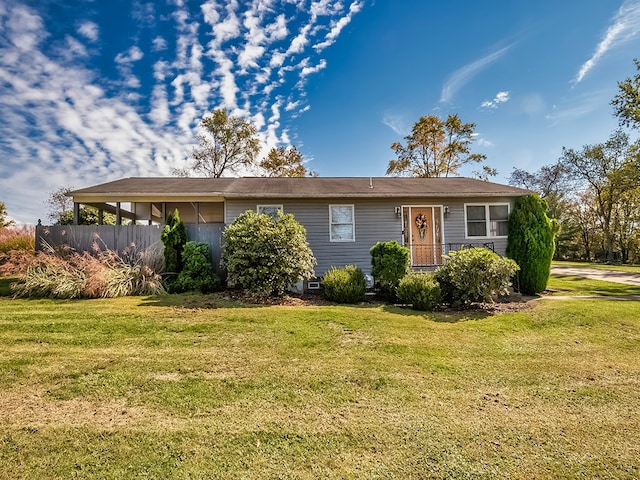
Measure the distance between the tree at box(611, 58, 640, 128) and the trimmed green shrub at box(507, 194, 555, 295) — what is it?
1122cm

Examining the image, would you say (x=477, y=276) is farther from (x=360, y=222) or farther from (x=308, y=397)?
(x=308, y=397)

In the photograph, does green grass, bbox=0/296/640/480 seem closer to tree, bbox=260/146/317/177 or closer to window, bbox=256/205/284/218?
window, bbox=256/205/284/218

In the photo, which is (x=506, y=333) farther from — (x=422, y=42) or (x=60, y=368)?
(x=422, y=42)

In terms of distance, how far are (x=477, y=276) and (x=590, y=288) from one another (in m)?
7.05

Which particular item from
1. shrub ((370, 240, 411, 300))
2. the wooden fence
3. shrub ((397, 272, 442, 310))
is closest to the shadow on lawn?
shrub ((397, 272, 442, 310))

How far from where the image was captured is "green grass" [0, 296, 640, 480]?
282 cm

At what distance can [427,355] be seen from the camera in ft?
17.0

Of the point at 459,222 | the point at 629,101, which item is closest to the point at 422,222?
the point at 459,222

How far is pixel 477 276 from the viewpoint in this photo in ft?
26.2

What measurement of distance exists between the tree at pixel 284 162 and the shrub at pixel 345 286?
67.3 ft

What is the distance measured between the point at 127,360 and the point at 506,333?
6.66 m

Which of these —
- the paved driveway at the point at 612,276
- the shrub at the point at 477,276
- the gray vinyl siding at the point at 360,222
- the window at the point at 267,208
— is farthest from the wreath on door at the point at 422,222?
the paved driveway at the point at 612,276

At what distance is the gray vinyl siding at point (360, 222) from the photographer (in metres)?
11.8

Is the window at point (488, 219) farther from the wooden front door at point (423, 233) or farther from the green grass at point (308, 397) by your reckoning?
the green grass at point (308, 397)
